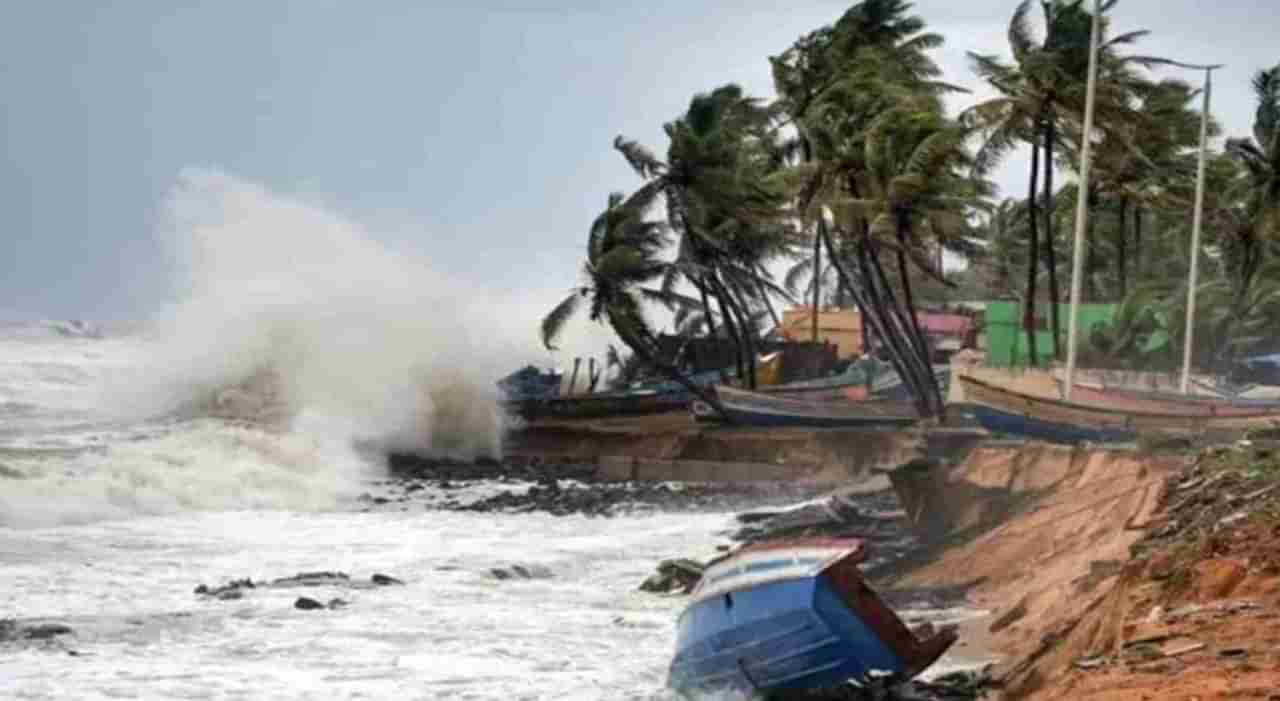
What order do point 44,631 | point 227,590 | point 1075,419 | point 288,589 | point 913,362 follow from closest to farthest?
point 44,631 < point 227,590 < point 288,589 < point 1075,419 < point 913,362

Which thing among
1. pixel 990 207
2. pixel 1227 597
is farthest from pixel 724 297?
pixel 1227 597

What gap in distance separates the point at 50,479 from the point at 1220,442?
19949 millimetres

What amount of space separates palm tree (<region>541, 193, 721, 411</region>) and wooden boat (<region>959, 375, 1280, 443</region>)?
493 inches

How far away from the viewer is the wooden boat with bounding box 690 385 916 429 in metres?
38.4

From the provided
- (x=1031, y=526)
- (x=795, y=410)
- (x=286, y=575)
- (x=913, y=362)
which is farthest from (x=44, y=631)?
(x=795, y=410)

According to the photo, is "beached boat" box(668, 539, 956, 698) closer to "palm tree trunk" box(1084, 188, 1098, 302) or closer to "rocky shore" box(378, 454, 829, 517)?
"rocky shore" box(378, 454, 829, 517)

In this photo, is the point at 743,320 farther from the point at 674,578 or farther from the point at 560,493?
the point at 674,578

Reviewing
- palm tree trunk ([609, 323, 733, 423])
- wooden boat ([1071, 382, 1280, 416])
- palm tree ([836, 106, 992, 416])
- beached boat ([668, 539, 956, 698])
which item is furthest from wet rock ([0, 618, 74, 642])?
palm tree trunk ([609, 323, 733, 423])

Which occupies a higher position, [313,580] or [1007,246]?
[1007,246]

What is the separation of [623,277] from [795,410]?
18.0ft

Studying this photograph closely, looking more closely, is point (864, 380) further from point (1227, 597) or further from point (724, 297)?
point (1227, 597)

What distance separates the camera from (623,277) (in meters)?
41.2

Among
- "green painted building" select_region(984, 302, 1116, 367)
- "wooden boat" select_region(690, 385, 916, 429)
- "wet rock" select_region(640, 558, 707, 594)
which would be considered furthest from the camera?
"green painted building" select_region(984, 302, 1116, 367)

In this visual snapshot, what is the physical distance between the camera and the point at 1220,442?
2336 centimetres
